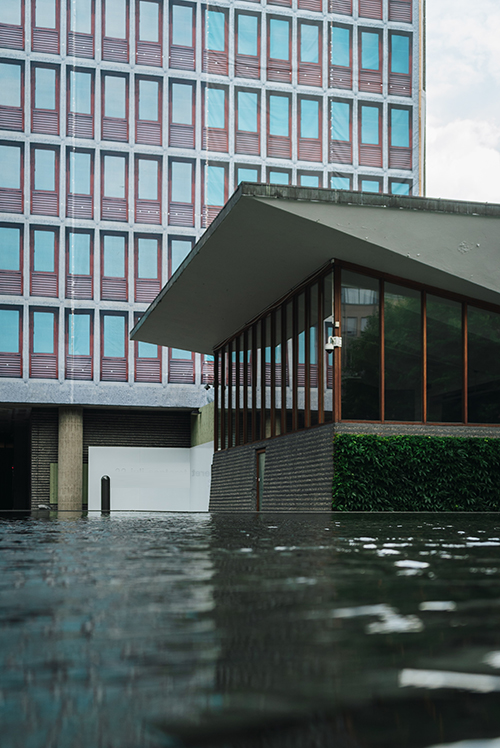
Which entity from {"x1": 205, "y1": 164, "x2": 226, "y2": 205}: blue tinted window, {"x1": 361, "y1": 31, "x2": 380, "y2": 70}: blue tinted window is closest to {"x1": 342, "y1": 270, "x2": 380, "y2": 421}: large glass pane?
{"x1": 205, "y1": 164, "x2": 226, "y2": 205}: blue tinted window

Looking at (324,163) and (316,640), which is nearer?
(316,640)

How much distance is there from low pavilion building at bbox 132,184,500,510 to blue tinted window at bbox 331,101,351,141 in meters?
18.5

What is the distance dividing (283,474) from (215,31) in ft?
81.0

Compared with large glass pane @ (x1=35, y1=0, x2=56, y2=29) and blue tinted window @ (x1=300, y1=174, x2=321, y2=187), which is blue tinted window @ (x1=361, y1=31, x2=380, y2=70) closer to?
blue tinted window @ (x1=300, y1=174, x2=321, y2=187)

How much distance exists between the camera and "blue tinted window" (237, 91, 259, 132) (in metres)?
37.6

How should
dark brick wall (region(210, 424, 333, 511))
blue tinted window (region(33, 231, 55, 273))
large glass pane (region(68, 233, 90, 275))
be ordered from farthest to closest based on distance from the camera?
large glass pane (region(68, 233, 90, 275)), blue tinted window (region(33, 231, 55, 273)), dark brick wall (region(210, 424, 333, 511))

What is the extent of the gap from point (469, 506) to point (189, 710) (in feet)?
56.3

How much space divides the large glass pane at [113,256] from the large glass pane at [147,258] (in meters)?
0.67

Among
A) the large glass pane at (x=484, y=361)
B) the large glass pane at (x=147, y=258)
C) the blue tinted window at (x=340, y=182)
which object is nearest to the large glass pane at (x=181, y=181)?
the large glass pane at (x=147, y=258)

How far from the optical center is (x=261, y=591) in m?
2.25

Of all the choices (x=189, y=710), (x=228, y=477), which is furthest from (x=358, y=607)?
(x=228, y=477)

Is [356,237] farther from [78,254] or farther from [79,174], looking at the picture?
[79,174]

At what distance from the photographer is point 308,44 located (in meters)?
38.6

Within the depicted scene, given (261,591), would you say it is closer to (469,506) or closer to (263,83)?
(469,506)
